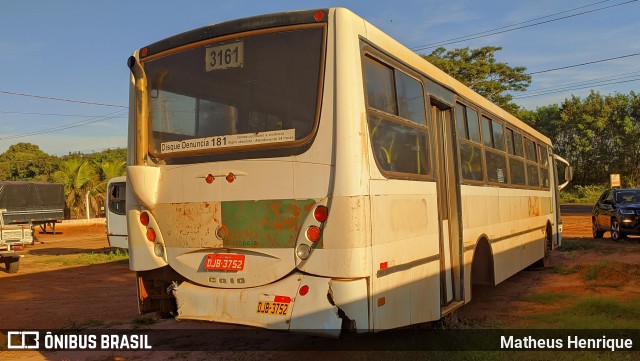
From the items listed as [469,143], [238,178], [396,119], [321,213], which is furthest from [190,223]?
[469,143]

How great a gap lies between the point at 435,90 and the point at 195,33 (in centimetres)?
276

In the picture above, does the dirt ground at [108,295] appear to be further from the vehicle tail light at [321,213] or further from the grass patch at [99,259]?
the vehicle tail light at [321,213]

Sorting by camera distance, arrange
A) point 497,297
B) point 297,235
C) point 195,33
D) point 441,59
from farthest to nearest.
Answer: point 441,59 < point 497,297 < point 195,33 < point 297,235

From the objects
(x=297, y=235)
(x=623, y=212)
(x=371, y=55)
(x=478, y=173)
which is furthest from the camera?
(x=623, y=212)

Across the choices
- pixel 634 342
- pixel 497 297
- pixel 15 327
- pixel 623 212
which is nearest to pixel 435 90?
pixel 634 342

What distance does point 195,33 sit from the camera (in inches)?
215

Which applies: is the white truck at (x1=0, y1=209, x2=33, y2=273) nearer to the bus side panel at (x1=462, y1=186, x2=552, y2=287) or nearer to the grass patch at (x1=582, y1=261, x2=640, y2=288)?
the bus side panel at (x1=462, y1=186, x2=552, y2=287)

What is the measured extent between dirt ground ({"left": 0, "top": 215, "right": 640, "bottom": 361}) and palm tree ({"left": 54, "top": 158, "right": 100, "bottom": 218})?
18.5 m

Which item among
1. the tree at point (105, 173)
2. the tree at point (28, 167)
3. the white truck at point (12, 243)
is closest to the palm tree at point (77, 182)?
the tree at point (105, 173)

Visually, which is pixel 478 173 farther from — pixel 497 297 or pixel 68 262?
pixel 68 262

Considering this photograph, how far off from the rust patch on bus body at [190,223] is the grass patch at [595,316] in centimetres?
447

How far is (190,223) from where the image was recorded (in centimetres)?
532

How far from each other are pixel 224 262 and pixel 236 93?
1.57 m

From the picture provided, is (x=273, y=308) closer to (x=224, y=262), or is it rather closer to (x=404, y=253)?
(x=224, y=262)
